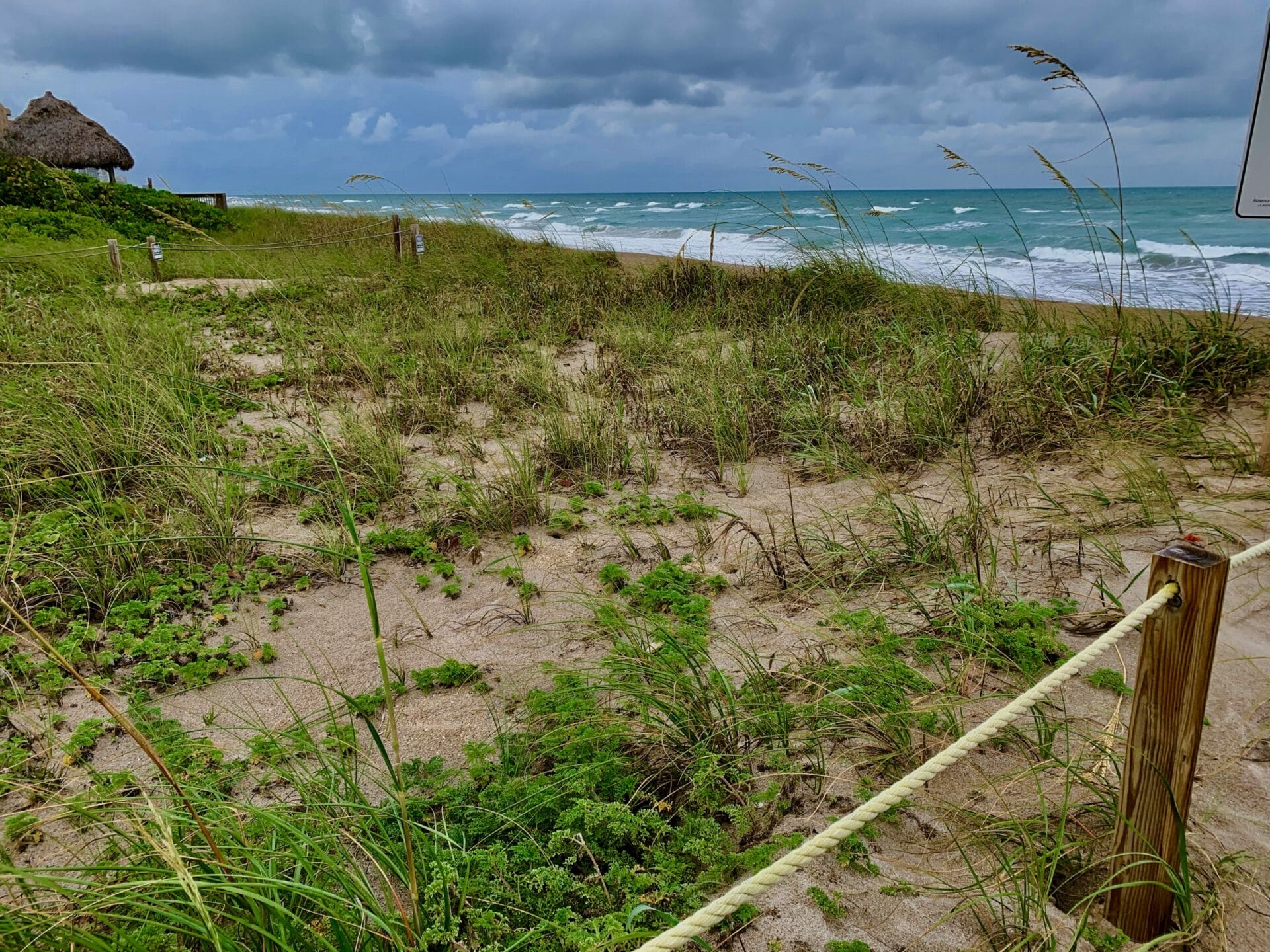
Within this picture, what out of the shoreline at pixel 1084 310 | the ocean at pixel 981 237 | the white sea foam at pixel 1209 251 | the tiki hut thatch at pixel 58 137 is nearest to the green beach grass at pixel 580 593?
the shoreline at pixel 1084 310

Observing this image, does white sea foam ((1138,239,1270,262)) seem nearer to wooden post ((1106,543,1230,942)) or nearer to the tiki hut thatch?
wooden post ((1106,543,1230,942))

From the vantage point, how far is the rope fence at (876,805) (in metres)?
1.12

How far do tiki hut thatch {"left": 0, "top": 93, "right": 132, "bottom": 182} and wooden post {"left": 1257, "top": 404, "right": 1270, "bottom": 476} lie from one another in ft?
86.4

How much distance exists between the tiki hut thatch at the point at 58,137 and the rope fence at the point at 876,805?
2690 cm

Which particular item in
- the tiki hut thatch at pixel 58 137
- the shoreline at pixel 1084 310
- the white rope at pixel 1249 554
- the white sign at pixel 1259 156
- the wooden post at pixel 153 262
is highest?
the tiki hut thatch at pixel 58 137

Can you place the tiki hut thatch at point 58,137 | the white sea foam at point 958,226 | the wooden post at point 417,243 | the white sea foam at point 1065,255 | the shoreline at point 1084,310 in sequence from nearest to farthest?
the shoreline at point 1084,310 → the wooden post at point 417,243 → the white sea foam at point 1065,255 → the tiki hut thatch at point 58,137 → the white sea foam at point 958,226

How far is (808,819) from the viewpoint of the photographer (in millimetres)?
2029

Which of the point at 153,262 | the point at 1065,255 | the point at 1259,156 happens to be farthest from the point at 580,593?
the point at 1065,255

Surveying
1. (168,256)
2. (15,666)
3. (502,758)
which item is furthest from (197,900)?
(168,256)

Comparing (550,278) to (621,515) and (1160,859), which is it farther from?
(1160,859)

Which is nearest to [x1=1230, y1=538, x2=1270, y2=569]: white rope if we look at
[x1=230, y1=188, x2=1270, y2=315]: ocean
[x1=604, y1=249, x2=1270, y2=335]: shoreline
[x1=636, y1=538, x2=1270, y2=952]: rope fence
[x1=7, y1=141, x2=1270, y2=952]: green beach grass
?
[x1=636, y1=538, x2=1270, y2=952]: rope fence

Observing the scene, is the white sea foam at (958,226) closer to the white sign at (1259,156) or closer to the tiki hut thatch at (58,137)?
the white sign at (1259,156)

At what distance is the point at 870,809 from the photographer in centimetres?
127

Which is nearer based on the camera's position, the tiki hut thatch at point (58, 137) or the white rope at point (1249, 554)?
the white rope at point (1249, 554)
